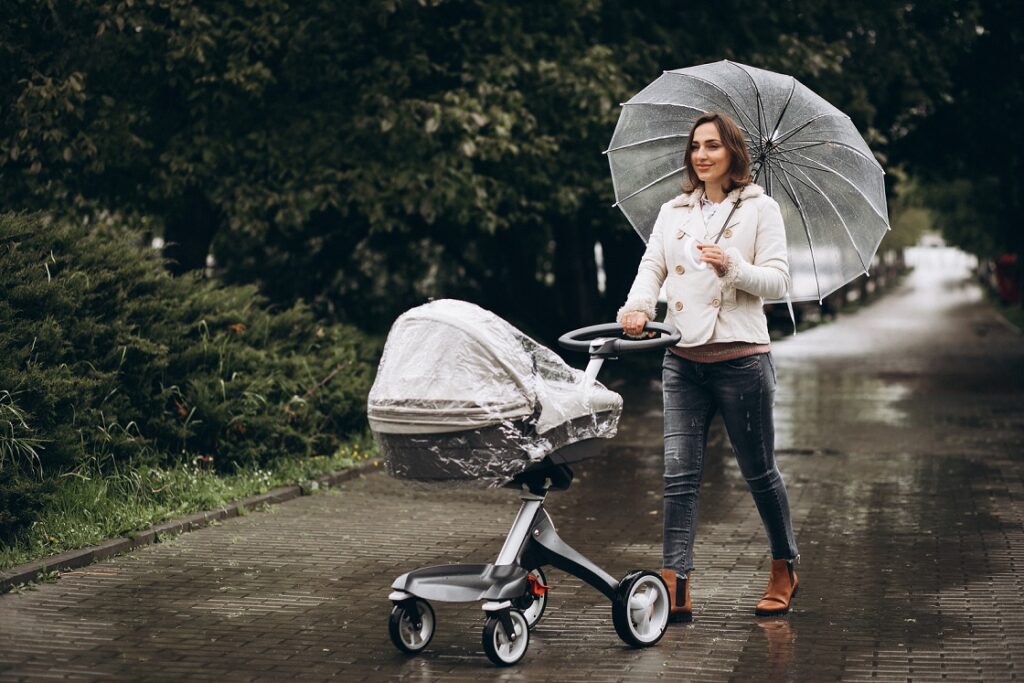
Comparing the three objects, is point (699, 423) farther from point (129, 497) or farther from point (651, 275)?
point (129, 497)

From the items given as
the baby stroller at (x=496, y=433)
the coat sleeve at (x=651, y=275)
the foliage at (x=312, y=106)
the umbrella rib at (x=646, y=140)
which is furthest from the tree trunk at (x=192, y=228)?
the baby stroller at (x=496, y=433)

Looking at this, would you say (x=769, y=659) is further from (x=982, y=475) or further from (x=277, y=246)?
(x=277, y=246)

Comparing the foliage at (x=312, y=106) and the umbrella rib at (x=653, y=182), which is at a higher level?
the foliage at (x=312, y=106)

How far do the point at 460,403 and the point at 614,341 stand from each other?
79cm

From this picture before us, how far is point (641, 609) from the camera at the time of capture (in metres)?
5.71

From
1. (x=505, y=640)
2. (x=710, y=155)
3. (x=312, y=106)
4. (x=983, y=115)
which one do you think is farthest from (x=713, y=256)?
(x=983, y=115)

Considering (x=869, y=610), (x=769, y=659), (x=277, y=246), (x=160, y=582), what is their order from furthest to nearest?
1. (x=277, y=246)
2. (x=160, y=582)
3. (x=869, y=610)
4. (x=769, y=659)

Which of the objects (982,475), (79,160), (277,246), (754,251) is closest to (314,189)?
(79,160)

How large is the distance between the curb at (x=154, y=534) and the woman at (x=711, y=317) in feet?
10.2

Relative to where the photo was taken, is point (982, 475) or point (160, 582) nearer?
point (160, 582)

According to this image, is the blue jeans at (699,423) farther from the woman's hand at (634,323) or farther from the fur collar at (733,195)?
the fur collar at (733,195)

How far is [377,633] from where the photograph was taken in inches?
237

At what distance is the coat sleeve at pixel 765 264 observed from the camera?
5.68 meters

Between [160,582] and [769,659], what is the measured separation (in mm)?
3092
